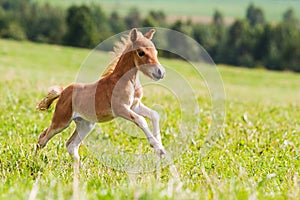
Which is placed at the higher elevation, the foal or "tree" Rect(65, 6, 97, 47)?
the foal

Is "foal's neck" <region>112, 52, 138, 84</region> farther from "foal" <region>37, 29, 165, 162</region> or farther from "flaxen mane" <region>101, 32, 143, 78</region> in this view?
"flaxen mane" <region>101, 32, 143, 78</region>

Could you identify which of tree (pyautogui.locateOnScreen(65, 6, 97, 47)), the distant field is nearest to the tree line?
tree (pyautogui.locateOnScreen(65, 6, 97, 47))

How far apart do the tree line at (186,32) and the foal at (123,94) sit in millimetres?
71861

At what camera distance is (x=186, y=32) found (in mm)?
91625

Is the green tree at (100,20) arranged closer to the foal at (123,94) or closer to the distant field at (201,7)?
the distant field at (201,7)

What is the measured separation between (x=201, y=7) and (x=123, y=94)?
153177 millimetres

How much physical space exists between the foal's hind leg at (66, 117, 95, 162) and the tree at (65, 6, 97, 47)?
77.3m

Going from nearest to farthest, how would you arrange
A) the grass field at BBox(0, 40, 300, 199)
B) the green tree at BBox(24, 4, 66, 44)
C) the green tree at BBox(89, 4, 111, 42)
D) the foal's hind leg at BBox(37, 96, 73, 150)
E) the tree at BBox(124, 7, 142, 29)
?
the grass field at BBox(0, 40, 300, 199) → the foal's hind leg at BBox(37, 96, 73, 150) → the green tree at BBox(24, 4, 66, 44) → the green tree at BBox(89, 4, 111, 42) → the tree at BBox(124, 7, 142, 29)

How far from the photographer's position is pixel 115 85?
5926mm

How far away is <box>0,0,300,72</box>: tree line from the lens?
86.4 meters

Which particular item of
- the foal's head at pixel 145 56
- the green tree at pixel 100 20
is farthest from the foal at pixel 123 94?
the green tree at pixel 100 20

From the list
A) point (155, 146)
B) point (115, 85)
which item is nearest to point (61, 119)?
point (115, 85)

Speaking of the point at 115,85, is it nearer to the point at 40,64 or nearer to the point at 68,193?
the point at 68,193

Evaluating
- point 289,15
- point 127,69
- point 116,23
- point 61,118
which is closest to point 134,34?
point 127,69
